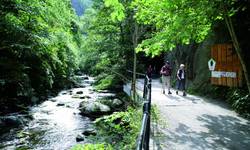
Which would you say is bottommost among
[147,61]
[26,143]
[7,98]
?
[26,143]

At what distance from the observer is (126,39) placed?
25.8 meters

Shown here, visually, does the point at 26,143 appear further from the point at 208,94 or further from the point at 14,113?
the point at 208,94

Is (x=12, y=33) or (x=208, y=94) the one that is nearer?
(x=12, y=33)

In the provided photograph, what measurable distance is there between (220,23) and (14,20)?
34.1 ft

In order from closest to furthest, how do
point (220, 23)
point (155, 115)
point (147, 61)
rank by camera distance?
1. point (155, 115)
2. point (220, 23)
3. point (147, 61)

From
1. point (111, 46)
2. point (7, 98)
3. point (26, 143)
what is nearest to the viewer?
point (26, 143)

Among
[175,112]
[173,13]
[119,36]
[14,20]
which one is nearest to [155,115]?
[175,112]

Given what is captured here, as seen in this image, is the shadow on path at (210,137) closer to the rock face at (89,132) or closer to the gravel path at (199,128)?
the gravel path at (199,128)

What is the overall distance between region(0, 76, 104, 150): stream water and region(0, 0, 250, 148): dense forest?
1.95m

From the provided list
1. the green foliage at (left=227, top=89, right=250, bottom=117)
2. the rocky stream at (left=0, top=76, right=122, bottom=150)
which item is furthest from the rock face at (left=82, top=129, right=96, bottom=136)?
the green foliage at (left=227, top=89, right=250, bottom=117)

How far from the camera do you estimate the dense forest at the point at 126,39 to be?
27.8 ft

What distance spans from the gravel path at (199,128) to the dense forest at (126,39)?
976mm

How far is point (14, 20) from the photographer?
1268cm

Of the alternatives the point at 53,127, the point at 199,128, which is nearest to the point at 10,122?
the point at 53,127
